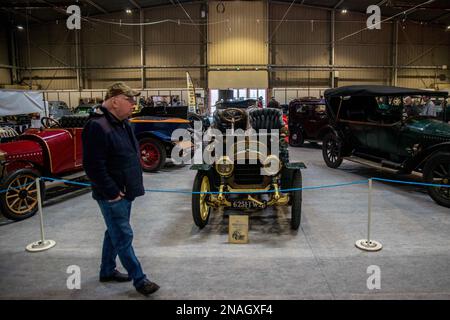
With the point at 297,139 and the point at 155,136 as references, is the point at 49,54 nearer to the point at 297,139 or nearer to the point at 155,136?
the point at 297,139

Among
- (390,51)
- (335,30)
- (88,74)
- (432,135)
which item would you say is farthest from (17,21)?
(432,135)

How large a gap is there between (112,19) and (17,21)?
568cm

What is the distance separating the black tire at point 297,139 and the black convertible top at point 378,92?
422cm

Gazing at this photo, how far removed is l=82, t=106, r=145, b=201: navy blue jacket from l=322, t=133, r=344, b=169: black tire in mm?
6166

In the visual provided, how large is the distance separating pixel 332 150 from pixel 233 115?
138 inches

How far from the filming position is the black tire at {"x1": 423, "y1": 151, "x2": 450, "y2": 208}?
5289mm

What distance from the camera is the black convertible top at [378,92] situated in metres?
6.32

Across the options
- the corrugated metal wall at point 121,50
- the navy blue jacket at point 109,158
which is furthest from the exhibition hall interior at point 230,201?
the corrugated metal wall at point 121,50

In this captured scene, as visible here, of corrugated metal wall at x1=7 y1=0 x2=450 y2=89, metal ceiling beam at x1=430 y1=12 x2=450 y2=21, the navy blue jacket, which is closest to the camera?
the navy blue jacket

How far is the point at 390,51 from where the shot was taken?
22219 millimetres

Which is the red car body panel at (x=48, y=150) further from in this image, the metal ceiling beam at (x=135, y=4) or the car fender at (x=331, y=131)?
the metal ceiling beam at (x=135, y=4)

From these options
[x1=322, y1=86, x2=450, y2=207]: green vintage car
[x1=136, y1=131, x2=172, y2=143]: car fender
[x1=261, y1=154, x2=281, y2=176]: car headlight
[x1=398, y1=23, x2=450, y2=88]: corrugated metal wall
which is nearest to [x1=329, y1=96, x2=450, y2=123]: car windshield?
[x1=322, y1=86, x2=450, y2=207]: green vintage car

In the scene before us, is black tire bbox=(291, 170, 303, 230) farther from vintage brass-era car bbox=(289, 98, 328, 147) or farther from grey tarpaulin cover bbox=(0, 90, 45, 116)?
grey tarpaulin cover bbox=(0, 90, 45, 116)
